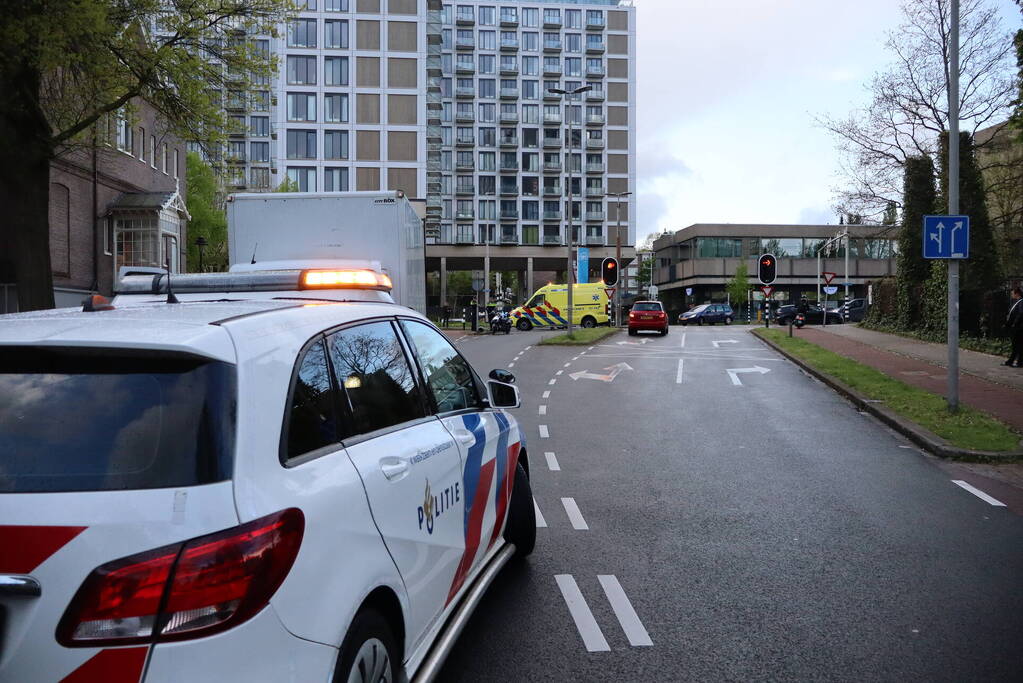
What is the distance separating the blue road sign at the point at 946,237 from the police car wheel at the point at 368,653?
11.7 meters

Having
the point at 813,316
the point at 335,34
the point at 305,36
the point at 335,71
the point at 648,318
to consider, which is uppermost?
the point at 335,34

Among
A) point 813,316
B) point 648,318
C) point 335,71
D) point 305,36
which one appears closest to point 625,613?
point 648,318

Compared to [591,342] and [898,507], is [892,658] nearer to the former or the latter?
[898,507]

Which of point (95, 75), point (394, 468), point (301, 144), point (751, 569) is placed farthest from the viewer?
point (301, 144)

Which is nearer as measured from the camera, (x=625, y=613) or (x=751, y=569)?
(x=625, y=613)

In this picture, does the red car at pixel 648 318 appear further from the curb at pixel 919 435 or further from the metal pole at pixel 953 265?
the metal pole at pixel 953 265

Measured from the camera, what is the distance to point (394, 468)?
10.4ft

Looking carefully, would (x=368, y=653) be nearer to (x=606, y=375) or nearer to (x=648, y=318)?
(x=606, y=375)

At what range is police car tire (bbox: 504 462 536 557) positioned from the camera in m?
5.57

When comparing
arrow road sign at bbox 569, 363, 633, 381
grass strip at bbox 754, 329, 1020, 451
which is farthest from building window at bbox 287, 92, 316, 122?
grass strip at bbox 754, 329, 1020, 451

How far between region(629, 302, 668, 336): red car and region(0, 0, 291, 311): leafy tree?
76.6 ft

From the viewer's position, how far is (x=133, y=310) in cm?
308

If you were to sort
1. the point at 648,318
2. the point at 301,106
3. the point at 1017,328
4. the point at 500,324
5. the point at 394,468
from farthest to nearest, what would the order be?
the point at 301,106, the point at 500,324, the point at 648,318, the point at 1017,328, the point at 394,468

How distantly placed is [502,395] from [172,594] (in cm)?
322
